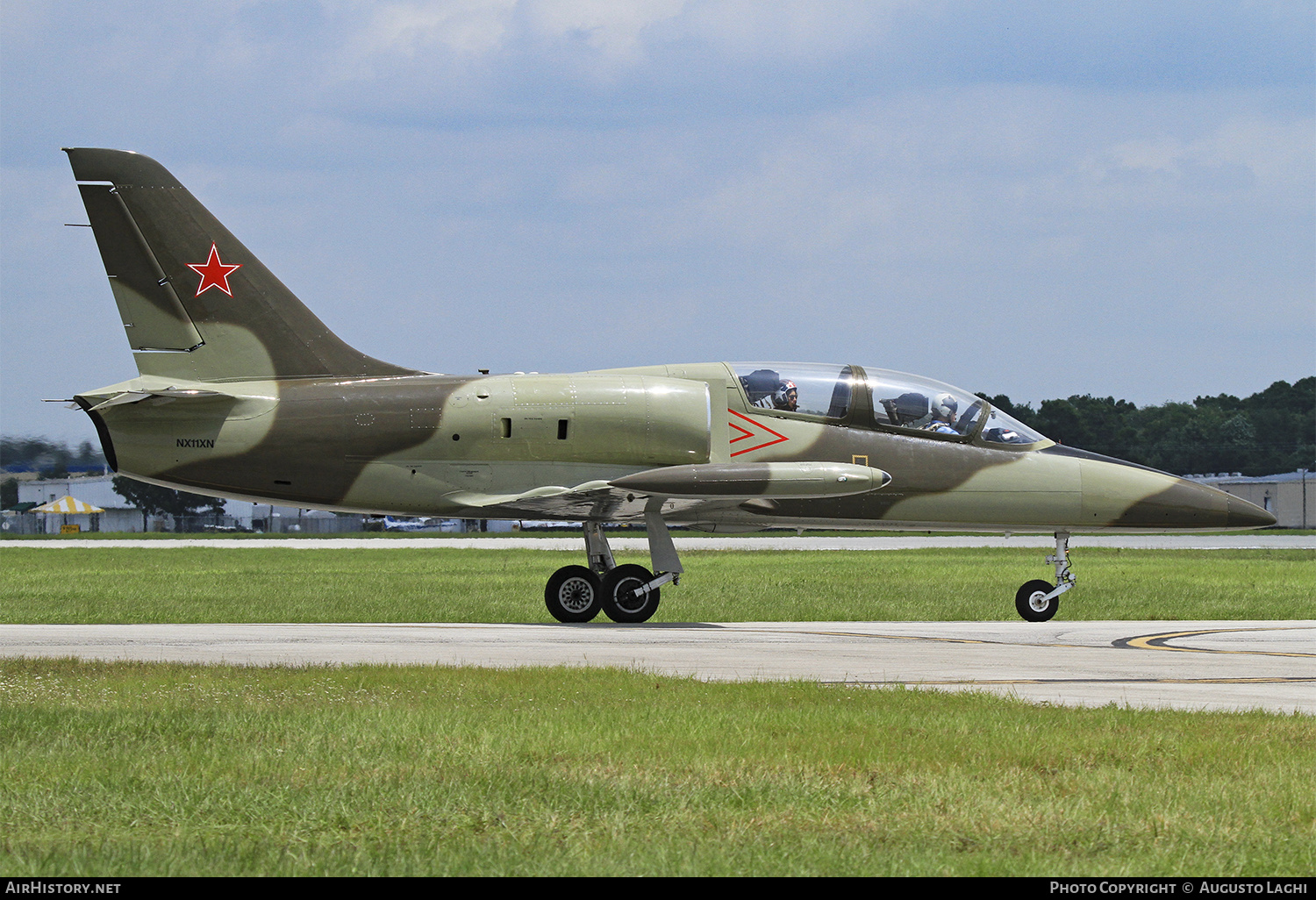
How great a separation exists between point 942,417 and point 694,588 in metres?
9.84

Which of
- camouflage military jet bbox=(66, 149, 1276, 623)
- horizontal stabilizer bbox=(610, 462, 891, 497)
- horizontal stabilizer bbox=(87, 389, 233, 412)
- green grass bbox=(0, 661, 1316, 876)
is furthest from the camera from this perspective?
camouflage military jet bbox=(66, 149, 1276, 623)

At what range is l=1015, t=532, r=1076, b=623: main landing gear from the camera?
64.2 ft

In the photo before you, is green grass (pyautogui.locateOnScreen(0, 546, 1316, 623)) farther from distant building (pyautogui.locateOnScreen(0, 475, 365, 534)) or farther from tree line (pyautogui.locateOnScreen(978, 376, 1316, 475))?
tree line (pyautogui.locateOnScreen(978, 376, 1316, 475))

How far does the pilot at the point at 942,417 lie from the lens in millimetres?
19375

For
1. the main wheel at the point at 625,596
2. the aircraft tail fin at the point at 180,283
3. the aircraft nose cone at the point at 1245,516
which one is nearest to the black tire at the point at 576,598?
the main wheel at the point at 625,596

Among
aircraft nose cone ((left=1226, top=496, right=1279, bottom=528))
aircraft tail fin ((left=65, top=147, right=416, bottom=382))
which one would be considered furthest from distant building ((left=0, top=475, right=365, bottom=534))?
aircraft nose cone ((left=1226, top=496, right=1279, bottom=528))

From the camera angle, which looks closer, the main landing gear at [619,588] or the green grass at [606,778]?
the green grass at [606,778]

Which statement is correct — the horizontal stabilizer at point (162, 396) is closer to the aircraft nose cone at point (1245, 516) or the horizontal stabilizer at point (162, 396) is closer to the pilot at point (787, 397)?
the pilot at point (787, 397)

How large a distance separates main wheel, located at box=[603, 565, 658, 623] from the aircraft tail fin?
16.1 ft

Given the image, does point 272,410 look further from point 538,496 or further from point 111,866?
point 111,866

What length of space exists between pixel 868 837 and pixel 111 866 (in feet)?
10.0

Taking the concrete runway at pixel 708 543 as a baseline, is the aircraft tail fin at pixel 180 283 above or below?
above

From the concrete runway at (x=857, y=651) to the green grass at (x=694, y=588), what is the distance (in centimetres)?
300

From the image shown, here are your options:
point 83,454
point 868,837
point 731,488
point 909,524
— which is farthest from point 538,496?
point 83,454
